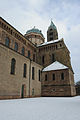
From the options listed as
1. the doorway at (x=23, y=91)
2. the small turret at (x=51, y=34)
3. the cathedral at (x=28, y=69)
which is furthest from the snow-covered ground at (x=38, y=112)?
the small turret at (x=51, y=34)

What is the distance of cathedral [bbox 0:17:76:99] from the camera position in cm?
1657

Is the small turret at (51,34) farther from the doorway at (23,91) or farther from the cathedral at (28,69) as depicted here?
the doorway at (23,91)

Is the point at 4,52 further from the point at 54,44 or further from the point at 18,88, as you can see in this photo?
the point at 54,44

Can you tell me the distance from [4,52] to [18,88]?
23.0 feet

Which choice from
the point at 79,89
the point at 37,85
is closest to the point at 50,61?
the point at 37,85

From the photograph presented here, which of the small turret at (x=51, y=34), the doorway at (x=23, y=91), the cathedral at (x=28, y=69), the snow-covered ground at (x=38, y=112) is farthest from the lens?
the small turret at (x=51, y=34)

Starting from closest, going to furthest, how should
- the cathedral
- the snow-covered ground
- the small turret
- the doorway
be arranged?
the snow-covered ground, the cathedral, the doorway, the small turret

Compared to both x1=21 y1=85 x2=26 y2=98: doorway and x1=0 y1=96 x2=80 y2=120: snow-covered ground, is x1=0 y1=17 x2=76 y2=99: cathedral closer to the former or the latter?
x1=21 y1=85 x2=26 y2=98: doorway

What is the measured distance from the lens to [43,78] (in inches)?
1109

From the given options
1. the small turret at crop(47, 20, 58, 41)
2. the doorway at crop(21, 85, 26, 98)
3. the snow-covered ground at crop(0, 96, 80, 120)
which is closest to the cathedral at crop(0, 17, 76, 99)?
the doorway at crop(21, 85, 26, 98)

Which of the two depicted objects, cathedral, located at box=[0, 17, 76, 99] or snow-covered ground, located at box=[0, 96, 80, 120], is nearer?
snow-covered ground, located at box=[0, 96, 80, 120]

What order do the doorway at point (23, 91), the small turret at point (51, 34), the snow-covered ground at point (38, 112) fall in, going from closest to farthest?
1. the snow-covered ground at point (38, 112)
2. the doorway at point (23, 91)
3. the small turret at point (51, 34)

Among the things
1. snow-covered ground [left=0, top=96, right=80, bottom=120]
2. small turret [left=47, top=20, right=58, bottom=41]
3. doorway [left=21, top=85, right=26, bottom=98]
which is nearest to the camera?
snow-covered ground [left=0, top=96, right=80, bottom=120]

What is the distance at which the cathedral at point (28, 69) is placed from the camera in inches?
652
